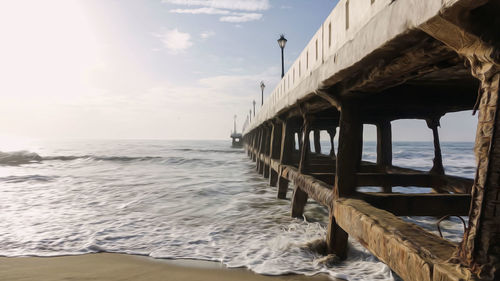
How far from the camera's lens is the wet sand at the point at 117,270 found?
3.55m

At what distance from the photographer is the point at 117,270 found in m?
3.77

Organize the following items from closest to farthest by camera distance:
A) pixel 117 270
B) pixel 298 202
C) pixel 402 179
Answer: pixel 117 270 → pixel 402 179 → pixel 298 202

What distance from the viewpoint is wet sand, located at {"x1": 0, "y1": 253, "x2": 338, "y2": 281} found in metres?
3.55

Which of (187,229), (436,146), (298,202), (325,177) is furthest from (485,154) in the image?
(436,146)

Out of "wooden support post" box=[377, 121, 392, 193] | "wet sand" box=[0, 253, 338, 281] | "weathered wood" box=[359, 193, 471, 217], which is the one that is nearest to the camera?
"weathered wood" box=[359, 193, 471, 217]

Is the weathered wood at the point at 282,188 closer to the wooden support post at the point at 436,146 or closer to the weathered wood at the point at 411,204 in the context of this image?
the wooden support post at the point at 436,146

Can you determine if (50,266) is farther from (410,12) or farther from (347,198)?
(410,12)

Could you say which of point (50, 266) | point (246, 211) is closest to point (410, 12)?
point (50, 266)

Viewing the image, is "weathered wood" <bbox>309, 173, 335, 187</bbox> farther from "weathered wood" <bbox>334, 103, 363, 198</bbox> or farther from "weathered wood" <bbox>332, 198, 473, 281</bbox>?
"weathered wood" <bbox>332, 198, 473, 281</bbox>

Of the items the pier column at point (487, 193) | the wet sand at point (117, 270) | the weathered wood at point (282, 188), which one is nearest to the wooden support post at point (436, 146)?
the weathered wood at point (282, 188)

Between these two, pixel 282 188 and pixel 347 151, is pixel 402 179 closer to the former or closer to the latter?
pixel 347 151

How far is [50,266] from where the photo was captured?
155 inches

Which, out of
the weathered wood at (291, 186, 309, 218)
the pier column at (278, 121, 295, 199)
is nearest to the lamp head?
the pier column at (278, 121, 295, 199)

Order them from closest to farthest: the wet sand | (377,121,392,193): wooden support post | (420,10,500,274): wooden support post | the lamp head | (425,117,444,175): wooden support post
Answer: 1. (420,10,500,274): wooden support post
2. the wet sand
3. (425,117,444,175): wooden support post
4. (377,121,392,193): wooden support post
5. the lamp head
